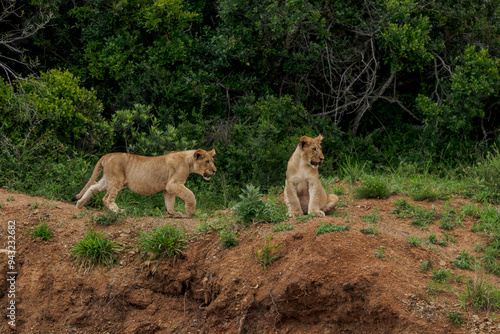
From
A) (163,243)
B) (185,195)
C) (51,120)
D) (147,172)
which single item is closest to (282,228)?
(163,243)

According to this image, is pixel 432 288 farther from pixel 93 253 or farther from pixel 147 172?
pixel 147 172

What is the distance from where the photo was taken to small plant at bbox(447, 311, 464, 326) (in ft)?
19.9

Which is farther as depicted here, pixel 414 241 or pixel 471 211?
pixel 471 211

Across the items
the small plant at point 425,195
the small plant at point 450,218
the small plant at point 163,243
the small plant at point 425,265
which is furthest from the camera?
the small plant at point 425,195

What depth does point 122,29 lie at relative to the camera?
41.0 feet

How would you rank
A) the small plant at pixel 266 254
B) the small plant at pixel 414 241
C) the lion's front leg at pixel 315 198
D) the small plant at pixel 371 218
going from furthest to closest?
the small plant at pixel 371 218, the lion's front leg at pixel 315 198, the small plant at pixel 414 241, the small plant at pixel 266 254

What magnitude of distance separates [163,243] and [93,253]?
974mm

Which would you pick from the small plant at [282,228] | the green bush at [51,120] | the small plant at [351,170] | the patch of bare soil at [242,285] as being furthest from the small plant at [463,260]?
the green bush at [51,120]

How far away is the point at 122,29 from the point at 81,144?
276cm

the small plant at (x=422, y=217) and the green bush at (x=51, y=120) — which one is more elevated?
the green bush at (x=51, y=120)

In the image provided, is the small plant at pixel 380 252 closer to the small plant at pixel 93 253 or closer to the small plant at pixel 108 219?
the small plant at pixel 93 253

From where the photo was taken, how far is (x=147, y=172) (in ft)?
29.3

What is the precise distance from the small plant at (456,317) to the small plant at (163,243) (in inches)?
132

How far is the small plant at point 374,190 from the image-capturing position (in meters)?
9.63
